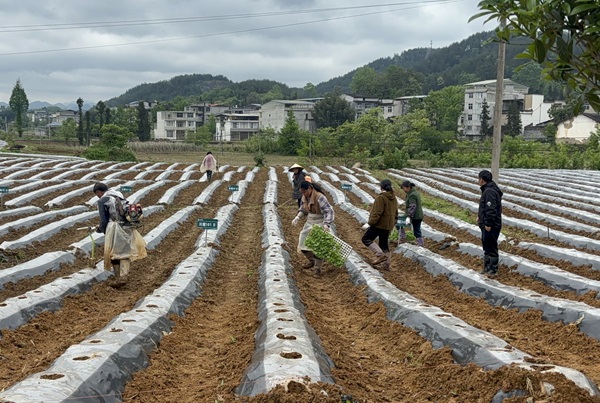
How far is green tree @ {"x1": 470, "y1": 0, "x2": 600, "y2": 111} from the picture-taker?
9.95 feet

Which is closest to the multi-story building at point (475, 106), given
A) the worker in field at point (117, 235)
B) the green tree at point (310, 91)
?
the worker in field at point (117, 235)

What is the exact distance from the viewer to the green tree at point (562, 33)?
119 inches

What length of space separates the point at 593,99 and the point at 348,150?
3849 centimetres

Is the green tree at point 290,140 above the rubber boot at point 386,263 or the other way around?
above

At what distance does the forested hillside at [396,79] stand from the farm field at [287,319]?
255ft

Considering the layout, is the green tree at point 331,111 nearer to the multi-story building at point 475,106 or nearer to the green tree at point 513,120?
the multi-story building at point 475,106

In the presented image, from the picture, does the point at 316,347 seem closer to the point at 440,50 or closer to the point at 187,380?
the point at 187,380

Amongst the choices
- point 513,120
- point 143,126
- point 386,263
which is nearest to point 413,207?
point 386,263

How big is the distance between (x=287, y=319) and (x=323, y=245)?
3.46 meters

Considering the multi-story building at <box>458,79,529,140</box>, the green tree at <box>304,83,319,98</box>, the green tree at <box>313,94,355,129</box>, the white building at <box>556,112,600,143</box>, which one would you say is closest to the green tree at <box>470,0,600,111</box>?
the white building at <box>556,112,600,143</box>

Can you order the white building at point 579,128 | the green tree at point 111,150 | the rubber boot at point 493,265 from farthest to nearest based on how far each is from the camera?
the white building at point 579,128 → the green tree at point 111,150 → the rubber boot at point 493,265

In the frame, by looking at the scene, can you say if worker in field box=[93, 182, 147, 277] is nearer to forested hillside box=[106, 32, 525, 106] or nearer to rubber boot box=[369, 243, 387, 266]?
rubber boot box=[369, 243, 387, 266]

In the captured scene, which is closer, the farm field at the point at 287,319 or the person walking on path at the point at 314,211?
the farm field at the point at 287,319

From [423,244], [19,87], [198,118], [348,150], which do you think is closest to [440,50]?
[198,118]
